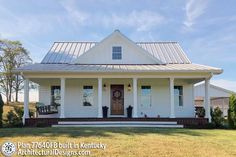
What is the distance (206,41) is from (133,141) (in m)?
16.0

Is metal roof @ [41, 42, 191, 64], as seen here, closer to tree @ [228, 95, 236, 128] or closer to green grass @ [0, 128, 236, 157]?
tree @ [228, 95, 236, 128]

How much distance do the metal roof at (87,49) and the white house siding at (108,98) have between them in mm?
1528

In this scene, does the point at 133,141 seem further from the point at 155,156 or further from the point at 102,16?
the point at 102,16

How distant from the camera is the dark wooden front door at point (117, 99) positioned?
17.5 meters

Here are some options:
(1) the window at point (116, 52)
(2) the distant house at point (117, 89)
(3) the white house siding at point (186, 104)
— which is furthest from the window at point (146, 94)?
(1) the window at point (116, 52)

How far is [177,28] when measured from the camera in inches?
816

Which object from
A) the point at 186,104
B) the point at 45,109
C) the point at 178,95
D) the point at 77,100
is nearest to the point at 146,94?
the point at 178,95

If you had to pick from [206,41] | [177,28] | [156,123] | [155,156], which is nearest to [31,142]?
[155,156]

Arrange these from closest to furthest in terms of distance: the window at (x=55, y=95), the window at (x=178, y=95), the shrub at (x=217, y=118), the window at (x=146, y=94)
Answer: the shrub at (x=217, y=118) < the window at (x=55, y=95) < the window at (x=146, y=94) < the window at (x=178, y=95)

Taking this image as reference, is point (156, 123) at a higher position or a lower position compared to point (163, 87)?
lower

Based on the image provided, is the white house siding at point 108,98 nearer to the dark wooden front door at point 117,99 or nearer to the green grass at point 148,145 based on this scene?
the dark wooden front door at point 117,99

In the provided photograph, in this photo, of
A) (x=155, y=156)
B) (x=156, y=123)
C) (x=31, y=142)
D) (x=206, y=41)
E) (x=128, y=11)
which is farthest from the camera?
(x=206, y=41)

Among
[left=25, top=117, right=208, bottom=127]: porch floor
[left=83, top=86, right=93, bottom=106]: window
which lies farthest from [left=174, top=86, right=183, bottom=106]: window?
[left=83, top=86, right=93, bottom=106]: window

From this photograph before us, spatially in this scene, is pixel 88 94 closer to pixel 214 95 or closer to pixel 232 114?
pixel 232 114
